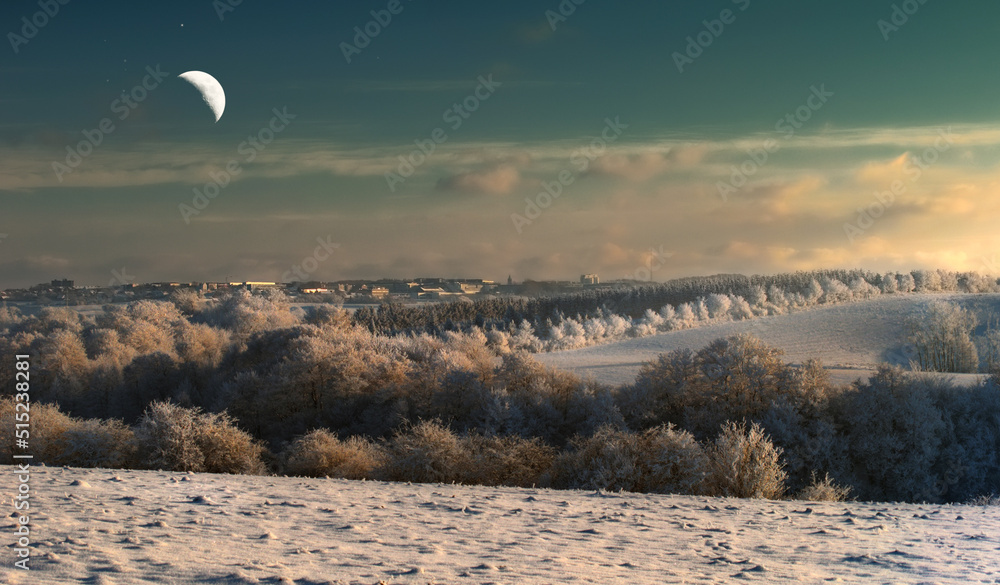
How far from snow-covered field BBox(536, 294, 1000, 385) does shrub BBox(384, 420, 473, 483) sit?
27.7 metres

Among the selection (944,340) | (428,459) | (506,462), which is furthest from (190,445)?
(944,340)

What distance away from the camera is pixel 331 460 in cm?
2416

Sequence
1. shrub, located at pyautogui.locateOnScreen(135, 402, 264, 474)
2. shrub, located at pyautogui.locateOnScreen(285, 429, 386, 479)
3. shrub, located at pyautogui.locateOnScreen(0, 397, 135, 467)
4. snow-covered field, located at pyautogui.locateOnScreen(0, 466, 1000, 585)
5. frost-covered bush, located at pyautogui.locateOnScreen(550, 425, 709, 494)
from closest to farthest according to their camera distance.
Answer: snow-covered field, located at pyautogui.locateOnScreen(0, 466, 1000, 585) < frost-covered bush, located at pyautogui.locateOnScreen(550, 425, 709, 494) < shrub, located at pyautogui.locateOnScreen(135, 402, 264, 474) < shrub, located at pyautogui.locateOnScreen(0, 397, 135, 467) < shrub, located at pyautogui.locateOnScreen(285, 429, 386, 479)

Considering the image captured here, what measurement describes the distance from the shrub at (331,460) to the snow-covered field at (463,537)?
8.02 meters

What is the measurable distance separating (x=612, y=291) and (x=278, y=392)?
86.9m

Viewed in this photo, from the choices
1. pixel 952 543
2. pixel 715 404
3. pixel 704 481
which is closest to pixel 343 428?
pixel 715 404

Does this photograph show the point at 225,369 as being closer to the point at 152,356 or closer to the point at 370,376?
the point at 152,356

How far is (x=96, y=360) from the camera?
49.3m

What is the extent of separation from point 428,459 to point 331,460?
3.33m

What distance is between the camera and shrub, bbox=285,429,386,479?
23797 mm

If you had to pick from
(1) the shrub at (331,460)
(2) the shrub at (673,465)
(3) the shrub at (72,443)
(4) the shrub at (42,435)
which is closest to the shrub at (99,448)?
(3) the shrub at (72,443)

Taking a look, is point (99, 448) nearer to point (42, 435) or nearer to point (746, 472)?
point (42, 435)

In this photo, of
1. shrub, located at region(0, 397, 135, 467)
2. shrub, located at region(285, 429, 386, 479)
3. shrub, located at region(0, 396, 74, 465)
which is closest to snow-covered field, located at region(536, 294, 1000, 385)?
shrub, located at region(285, 429, 386, 479)

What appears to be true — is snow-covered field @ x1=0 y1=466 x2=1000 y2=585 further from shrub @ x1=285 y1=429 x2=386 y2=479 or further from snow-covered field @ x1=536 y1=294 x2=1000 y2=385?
snow-covered field @ x1=536 y1=294 x2=1000 y2=385
